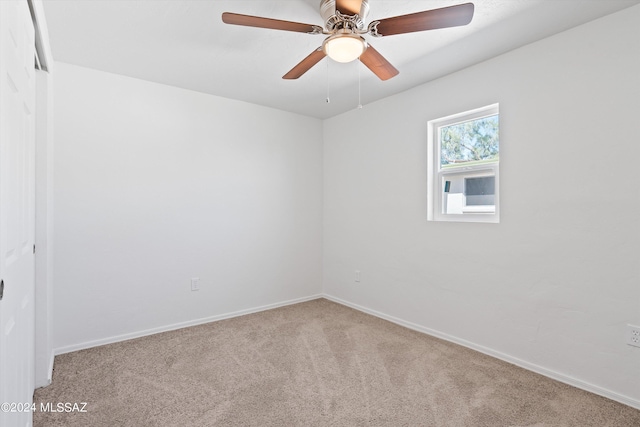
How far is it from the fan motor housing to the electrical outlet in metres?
2.41

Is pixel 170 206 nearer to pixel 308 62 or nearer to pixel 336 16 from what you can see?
pixel 308 62

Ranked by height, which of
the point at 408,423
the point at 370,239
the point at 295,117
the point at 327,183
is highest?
the point at 295,117

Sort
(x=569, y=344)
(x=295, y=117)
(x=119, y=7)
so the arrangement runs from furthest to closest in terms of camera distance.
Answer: (x=295, y=117)
(x=569, y=344)
(x=119, y=7)

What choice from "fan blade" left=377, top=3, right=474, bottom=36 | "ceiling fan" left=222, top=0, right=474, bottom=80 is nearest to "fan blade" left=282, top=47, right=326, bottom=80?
"ceiling fan" left=222, top=0, right=474, bottom=80

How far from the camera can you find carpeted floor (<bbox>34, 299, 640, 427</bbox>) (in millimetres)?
1838

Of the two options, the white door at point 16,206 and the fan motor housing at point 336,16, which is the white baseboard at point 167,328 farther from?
the fan motor housing at point 336,16

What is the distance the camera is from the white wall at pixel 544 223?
200 centimetres

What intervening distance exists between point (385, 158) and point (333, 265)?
5.13 ft

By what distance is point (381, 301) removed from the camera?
360 cm

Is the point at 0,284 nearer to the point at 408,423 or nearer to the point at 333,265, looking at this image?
the point at 408,423

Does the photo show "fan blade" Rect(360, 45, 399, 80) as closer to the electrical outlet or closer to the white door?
the white door

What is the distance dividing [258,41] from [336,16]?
2.92ft

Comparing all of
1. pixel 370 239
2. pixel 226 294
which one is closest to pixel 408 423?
pixel 370 239

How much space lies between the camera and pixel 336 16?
66.9 inches
